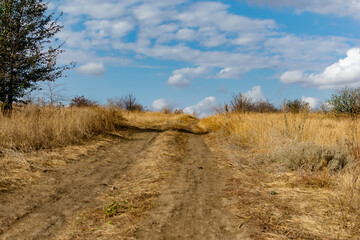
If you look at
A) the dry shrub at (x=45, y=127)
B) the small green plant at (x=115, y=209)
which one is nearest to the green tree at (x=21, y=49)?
the dry shrub at (x=45, y=127)

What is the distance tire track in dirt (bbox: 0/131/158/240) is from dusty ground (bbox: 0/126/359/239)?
0.01 metres

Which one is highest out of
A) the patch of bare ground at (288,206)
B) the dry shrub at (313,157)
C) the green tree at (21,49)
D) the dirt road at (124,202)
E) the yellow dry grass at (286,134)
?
the green tree at (21,49)

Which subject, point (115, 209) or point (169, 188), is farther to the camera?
point (169, 188)

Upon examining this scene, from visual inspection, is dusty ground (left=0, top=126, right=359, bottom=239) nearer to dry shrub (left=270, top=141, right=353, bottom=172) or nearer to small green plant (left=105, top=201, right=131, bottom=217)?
small green plant (left=105, top=201, right=131, bottom=217)

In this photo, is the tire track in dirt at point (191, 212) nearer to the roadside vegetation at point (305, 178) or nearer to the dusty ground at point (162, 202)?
the dusty ground at point (162, 202)

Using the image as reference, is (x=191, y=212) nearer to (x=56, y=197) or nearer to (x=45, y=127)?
(x=56, y=197)

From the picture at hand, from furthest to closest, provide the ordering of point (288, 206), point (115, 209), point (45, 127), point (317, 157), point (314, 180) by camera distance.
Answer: point (45, 127) → point (317, 157) → point (314, 180) → point (288, 206) → point (115, 209)

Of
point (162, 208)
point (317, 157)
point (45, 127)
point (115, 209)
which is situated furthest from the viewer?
point (45, 127)

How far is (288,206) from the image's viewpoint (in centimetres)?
471

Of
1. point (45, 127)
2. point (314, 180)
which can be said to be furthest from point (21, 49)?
point (314, 180)

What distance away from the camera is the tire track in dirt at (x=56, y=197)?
3.83 metres

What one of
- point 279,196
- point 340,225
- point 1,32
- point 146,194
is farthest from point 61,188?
point 1,32

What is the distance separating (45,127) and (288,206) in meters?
7.99

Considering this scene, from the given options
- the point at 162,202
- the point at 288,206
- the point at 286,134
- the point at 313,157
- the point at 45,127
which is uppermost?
the point at 45,127
